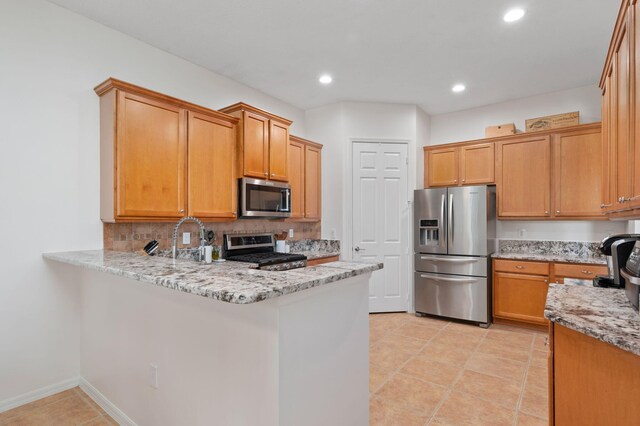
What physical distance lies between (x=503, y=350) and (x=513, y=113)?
120 inches

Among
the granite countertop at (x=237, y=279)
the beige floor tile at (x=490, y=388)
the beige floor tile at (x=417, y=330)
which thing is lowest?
the beige floor tile at (x=417, y=330)

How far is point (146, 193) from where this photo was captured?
267cm

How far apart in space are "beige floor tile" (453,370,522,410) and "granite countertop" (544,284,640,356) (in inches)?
40.0

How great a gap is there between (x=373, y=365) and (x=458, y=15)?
3018 mm

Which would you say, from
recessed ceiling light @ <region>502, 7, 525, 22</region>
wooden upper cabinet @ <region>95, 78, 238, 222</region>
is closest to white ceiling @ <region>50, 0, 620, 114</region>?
recessed ceiling light @ <region>502, 7, 525, 22</region>

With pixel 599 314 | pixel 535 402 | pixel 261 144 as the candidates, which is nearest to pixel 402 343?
pixel 535 402

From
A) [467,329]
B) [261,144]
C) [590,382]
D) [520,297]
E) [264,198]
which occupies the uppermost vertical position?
[261,144]

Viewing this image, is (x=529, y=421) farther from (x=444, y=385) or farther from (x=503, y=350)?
(x=503, y=350)

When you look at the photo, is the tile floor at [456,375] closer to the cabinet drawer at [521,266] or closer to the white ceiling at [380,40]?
Result: the cabinet drawer at [521,266]

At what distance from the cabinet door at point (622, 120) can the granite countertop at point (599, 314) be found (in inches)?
18.2

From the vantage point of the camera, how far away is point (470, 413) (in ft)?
7.28

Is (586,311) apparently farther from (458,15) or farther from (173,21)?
(173,21)

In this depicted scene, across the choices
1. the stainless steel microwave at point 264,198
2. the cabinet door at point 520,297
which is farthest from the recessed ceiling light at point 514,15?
the cabinet door at point 520,297

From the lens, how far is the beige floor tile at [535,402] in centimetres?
221
